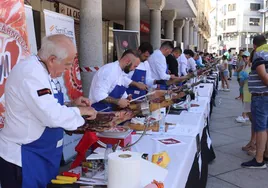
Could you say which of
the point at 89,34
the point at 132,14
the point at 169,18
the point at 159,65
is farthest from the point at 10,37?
the point at 169,18

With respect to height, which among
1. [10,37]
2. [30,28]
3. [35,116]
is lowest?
[35,116]

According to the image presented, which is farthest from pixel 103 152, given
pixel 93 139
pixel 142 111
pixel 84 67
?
pixel 84 67

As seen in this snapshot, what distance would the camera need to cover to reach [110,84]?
10.8 ft

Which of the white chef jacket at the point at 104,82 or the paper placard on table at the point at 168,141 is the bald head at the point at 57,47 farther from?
the white chef jacket at the point at 104,82

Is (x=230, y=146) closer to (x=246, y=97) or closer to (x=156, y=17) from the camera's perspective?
(x=246, y=97)

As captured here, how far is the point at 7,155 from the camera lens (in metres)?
1.77

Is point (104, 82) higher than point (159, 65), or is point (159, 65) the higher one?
point (159, 65)

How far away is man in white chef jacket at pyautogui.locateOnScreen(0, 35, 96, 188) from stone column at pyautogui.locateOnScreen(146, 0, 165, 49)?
410 inches

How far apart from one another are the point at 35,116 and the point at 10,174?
0.41m

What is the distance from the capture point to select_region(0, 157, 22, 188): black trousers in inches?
69.9

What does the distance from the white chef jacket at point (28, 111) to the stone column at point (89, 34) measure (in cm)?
405

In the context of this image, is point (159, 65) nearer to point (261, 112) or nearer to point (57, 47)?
point (261, 112)

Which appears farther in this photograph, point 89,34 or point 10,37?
point 89,34

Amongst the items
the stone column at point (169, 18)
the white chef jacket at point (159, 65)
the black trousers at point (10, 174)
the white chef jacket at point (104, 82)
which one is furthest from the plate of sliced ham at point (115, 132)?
the stone column at point (169, 18)
